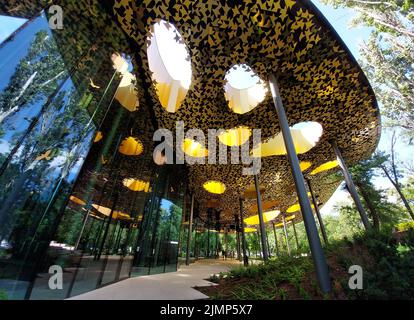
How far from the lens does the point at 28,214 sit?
3174mm

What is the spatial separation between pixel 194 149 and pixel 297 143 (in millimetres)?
6159

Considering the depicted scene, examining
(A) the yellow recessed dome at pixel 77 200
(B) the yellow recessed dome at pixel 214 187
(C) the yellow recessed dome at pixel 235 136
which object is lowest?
(A) the yellow recessed dome at pixel 77 200

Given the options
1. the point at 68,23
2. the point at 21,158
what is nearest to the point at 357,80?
the point at 68,23

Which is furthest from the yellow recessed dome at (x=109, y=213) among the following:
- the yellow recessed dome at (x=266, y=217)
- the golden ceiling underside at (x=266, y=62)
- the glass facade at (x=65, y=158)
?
the yellow recessed dome at (x=266, y=217)

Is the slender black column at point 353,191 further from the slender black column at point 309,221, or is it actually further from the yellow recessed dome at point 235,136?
the slender black column at point 309,221

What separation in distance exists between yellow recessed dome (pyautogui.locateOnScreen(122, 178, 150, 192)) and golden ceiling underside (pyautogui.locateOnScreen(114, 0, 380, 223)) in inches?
114

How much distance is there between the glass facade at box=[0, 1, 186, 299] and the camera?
3.13 m

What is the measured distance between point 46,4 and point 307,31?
20.8 ft

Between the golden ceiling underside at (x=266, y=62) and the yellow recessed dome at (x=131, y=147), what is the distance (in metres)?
1.88

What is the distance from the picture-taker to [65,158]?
12.5ft

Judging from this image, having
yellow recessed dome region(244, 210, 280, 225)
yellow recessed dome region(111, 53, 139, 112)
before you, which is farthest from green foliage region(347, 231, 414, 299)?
yellow recessed dome region(244, 210, 280, 225)

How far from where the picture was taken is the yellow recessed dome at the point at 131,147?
5923mm

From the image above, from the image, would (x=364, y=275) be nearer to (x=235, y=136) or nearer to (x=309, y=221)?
(x=309, y=221)

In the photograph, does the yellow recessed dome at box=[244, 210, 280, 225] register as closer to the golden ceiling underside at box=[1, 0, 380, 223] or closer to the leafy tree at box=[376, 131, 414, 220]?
the leafy tree at box=[376, 131, 414, 220]
